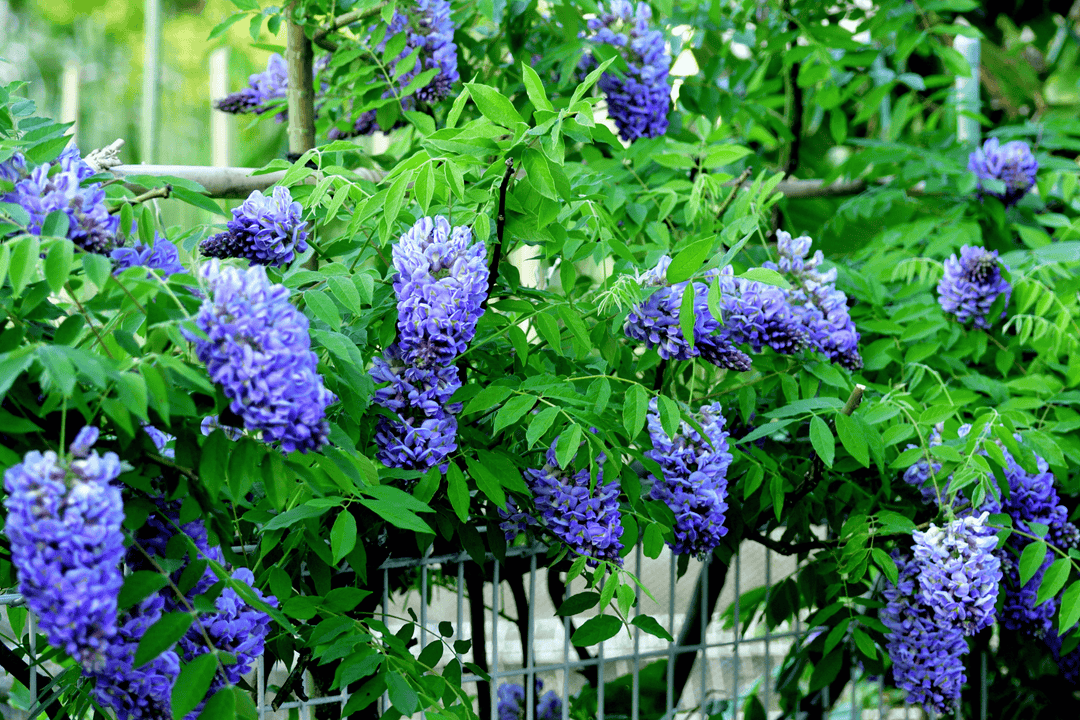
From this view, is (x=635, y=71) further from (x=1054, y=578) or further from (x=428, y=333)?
(x=1054, y=578)

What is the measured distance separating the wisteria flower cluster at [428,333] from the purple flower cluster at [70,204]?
337mm

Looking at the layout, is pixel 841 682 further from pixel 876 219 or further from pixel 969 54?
pixel 969 54

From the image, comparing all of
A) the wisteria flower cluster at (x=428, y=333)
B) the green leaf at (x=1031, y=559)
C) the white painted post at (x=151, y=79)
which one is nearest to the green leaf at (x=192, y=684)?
the wisteria flower cluster at (x=428, y=333)

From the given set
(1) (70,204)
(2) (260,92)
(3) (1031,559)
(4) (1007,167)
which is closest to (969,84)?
(4) (1007,167)

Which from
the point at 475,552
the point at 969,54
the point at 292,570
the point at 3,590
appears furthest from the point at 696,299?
the point at 969,54

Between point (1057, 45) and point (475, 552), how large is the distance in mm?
3504

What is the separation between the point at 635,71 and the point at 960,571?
3.67 feet

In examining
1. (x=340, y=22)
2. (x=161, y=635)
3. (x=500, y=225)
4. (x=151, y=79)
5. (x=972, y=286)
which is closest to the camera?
(x=161, y=635)

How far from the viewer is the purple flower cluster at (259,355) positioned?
0.88 meters

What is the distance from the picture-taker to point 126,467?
949mm

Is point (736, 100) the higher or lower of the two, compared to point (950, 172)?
higher

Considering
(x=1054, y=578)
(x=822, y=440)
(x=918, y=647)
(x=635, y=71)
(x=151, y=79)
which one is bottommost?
(x=918, y=647)

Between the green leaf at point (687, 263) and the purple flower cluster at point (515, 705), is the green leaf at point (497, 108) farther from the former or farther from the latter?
the purple flower cluster at point (515, 705)

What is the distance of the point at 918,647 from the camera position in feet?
5.32
